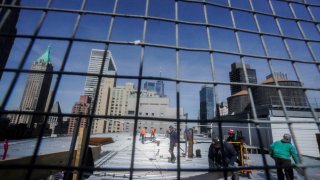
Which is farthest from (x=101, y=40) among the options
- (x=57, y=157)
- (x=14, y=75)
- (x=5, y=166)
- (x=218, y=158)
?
(x=218, y=158)

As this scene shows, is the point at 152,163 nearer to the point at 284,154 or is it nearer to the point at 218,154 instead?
the point at 218,154

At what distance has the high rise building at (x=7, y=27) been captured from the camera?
6.50 ft

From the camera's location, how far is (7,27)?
80.5 inches

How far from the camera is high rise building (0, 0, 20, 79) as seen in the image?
1982mm

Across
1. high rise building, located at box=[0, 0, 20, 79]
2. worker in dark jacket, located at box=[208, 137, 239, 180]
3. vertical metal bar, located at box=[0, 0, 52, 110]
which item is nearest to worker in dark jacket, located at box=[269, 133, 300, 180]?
worker in dark jacket, located at box=[208, 137, 239, 180]

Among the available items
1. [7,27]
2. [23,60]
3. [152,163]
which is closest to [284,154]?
[152,163]

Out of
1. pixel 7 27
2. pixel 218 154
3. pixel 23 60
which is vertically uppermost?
pixel 7 27

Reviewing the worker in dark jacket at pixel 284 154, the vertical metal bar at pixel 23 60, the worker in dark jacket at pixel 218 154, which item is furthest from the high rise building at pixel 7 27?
the worker in dark jacket at pixel 284 154

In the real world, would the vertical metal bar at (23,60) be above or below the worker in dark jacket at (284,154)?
above

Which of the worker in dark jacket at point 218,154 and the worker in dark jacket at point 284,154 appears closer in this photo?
the worker in dark jacket at point 284,154

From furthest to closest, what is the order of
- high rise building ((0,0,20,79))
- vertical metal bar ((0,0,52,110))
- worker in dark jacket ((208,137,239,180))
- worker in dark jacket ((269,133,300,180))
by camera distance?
worker in dark jacket ((208,137,239,180)) → worker in dark jacket ((269,133,300,180)) → high rise building ((0,0,20,79)) → vertical metal bar ((0,0,52,110))

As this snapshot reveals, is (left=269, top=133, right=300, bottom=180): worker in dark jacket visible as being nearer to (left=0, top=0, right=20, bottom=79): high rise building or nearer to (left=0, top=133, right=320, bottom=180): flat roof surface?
(left=0, top=133, right=320, bottom=180): flat roof surface

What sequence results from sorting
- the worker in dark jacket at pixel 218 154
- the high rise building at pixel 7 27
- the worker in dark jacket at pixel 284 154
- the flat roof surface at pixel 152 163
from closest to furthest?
1. the high rise building at pixel 7 27
2. the worker in dark jacket at pixel 284 154
3. the flat roof surface at pixel 152 163
4. the worker in dark jacket at pixel 218 154

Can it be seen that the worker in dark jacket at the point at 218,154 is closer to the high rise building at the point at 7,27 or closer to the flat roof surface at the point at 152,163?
the flat roof surface at the point at 152,163
